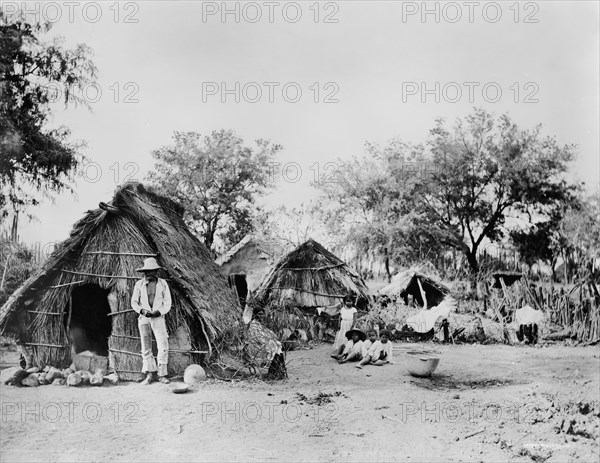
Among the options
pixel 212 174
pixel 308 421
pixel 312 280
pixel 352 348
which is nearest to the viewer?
pixel 308 421

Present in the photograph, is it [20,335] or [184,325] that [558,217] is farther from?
[20,335]

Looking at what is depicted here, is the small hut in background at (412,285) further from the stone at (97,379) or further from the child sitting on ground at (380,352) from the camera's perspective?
the stone at (97,379)

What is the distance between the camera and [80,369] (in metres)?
6.64

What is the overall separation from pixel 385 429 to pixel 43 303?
4.53m

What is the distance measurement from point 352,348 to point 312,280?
395 centimetres

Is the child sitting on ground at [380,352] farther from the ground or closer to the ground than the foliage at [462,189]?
closer to the ground

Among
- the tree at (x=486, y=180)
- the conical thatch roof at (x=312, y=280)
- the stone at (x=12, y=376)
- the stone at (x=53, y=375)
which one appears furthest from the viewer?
the tree at (x=486, y=180)

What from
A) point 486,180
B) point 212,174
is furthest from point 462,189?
point 212,174

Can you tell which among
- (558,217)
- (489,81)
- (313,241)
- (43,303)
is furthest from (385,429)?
(558,217)

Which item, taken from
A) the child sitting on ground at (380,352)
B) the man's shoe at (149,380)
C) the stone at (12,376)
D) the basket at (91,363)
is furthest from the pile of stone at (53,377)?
the child sitting on ground at (380,352)

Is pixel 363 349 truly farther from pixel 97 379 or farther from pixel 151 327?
pixel 97 379

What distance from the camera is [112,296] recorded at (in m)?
6.76

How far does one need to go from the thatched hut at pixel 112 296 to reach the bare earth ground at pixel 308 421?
0.58 metres

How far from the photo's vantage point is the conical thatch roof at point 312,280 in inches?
483
